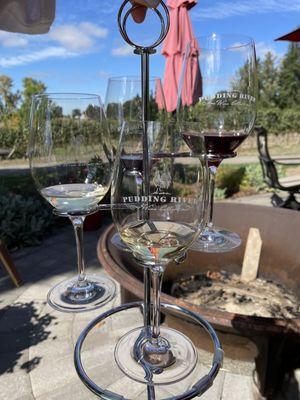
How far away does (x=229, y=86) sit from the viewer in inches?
36.8

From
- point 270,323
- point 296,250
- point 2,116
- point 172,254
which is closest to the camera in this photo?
point 172,254

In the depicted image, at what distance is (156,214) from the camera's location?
62 cm

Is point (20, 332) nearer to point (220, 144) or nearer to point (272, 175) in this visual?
point (220, 144)

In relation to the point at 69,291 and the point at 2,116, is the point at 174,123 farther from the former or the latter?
the point at 2,116

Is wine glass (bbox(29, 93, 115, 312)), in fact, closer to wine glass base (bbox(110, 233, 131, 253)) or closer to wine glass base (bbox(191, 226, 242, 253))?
wine glass base (bbox(110, 233, 131, 253))

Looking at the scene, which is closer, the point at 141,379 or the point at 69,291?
the point at 141,379

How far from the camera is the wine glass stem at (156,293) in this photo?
0.62m

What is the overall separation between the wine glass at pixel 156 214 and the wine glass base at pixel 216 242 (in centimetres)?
39

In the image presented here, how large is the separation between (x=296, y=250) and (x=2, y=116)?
18.1 feet

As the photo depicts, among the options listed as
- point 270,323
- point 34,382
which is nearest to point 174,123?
point 270,323

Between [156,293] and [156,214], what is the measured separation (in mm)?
141

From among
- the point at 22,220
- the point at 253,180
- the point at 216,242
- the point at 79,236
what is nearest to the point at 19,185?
the point at 22,220

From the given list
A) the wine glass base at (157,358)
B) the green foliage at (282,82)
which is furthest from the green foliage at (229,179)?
the green foliage at (282,82)

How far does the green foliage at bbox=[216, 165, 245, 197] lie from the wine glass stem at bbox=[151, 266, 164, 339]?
18.4ft
